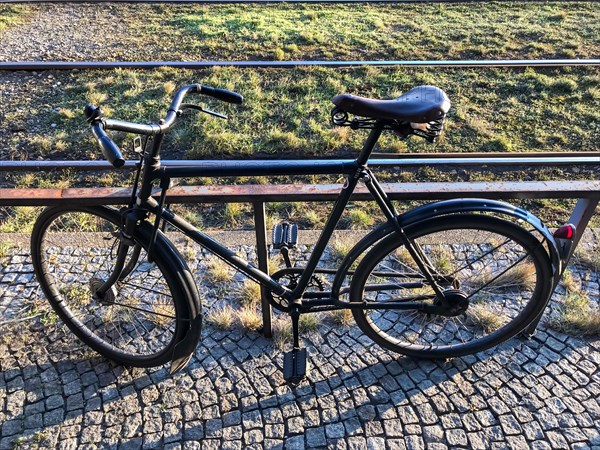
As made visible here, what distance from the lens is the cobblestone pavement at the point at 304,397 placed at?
2643 millimetres

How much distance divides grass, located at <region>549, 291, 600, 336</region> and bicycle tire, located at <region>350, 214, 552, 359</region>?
23 centimetres

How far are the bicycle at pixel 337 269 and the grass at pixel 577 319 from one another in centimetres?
25

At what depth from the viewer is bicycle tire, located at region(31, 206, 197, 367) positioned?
264 centimetres

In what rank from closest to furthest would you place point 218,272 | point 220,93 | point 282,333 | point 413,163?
point 220,93, point 282,333, point 218,272, point 413,163

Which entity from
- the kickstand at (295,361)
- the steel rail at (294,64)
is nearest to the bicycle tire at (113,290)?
the kickstand at (295,361)

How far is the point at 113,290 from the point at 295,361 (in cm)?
108

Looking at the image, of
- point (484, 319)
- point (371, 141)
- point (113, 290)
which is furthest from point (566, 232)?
point (113, 290)

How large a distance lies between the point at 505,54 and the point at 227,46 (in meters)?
4.38

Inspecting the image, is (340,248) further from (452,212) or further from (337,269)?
(452,212)

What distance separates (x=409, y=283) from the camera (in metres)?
2.87

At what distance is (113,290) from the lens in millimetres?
2934

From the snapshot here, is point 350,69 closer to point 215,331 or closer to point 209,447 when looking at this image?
point 215,331

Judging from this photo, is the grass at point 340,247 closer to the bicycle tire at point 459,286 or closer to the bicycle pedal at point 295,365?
the bicycle tire at point 459,286

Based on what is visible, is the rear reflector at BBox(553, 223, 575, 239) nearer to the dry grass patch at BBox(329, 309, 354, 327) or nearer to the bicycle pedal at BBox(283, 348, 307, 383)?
the dry grass patch at BBox(329, 309, 354, 327)
